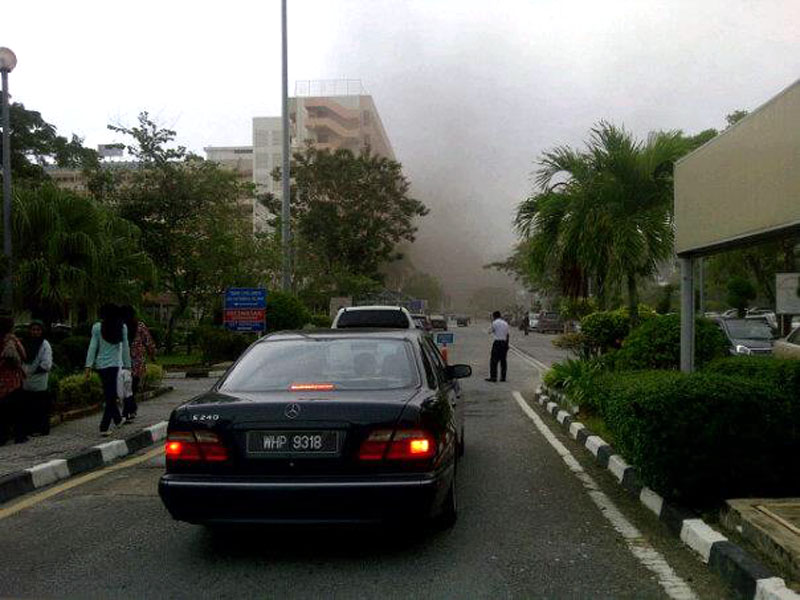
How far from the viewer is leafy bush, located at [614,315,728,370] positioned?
9398 millimetres

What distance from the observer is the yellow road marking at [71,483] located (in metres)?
6.38

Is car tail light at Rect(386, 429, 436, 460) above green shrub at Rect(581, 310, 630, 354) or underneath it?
underneath

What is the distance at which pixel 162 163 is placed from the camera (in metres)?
27.5

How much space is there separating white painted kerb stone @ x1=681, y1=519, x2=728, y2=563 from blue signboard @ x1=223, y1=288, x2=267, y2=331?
1529 cm

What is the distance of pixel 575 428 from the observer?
1009 cm

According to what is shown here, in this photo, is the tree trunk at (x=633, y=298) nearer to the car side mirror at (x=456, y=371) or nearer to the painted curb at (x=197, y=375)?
the car side mirror at (x=456, y=371)

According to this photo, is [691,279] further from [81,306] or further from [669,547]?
[81,306]

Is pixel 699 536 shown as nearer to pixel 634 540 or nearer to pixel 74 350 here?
pixel 634 540

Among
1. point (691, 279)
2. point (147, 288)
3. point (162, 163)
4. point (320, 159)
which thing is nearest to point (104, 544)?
point (691, 279)

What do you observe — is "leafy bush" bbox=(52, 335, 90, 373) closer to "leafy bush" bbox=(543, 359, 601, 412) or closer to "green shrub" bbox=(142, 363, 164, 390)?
"green shrub" bbox=(142, 363, 164, 390)

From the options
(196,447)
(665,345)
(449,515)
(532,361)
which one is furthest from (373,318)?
(532,361)

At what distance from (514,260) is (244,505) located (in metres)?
68.4

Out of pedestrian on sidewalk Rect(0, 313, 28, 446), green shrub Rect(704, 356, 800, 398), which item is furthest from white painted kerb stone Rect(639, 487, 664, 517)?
pedestrian on sidewalk Rect(0, 313, 28, 446)

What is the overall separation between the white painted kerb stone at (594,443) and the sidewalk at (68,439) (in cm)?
519
